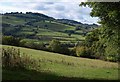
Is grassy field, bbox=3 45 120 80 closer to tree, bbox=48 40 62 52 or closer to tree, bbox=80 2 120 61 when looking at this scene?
tree, bbox=80 2 120 61

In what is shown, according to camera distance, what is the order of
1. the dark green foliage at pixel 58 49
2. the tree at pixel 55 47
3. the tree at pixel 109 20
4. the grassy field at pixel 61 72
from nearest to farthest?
1. the grassy field at pixel 61 72
2. the tree at pixel 109 20
3. the dark green foliage at pixel 58 49
4. the tree at pixel 55 47

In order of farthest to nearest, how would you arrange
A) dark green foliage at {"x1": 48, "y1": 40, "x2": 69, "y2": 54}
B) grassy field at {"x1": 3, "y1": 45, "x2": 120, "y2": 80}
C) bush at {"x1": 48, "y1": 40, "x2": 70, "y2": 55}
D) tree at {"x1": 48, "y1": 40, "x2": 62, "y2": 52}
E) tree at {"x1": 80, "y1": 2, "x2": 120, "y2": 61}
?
tree at {"x1": 48, "y1": 40, "x2": 62, "y2": 52}
dark green foliage at {"x1": 48, "y1": 40, "x2": 69, "y2": 54}
bush at {"x1": 48, "y1": 40, "x2": 70, "y2": 55}
tree at {"x1": 80, "y1": 2, "x2": 120, "y2": 61}
grassy field at {"x1": 3, "y1": 45, "x2": 120, "y2": 80}

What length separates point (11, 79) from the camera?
43.9ft

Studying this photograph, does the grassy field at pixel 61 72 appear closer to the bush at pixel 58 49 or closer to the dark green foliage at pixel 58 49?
the bush at pixel 58 49

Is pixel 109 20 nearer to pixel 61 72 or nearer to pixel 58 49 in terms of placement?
pixel 61 72

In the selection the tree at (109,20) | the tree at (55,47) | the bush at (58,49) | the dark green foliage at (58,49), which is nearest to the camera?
the tree at (109,20)

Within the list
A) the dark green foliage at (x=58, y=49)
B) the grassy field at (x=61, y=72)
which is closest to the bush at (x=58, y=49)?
the dark green foliage at (x=58, y=49)

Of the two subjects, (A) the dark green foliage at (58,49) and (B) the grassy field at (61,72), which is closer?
(B) the grassy field at (61,72)

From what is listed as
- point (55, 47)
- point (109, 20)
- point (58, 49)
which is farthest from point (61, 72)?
point (55, 47)

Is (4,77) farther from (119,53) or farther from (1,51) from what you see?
(119,53)

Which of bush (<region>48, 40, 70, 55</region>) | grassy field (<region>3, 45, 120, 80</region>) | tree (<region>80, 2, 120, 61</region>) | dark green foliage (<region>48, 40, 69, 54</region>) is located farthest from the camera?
dark green foliage (<region>48, 40, 69, 54</region>)

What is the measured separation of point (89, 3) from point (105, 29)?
373cm

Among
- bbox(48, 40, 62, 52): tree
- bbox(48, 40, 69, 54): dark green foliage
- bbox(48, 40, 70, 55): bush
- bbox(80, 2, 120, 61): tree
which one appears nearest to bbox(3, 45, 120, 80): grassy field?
bbox(80, 2, 120, 61): tree

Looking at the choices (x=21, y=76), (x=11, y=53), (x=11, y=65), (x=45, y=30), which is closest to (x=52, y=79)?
(x=21, y=76)
